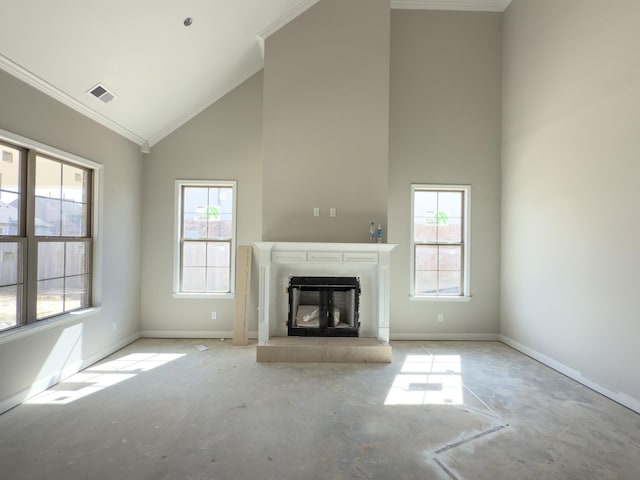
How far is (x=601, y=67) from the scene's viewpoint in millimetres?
3309

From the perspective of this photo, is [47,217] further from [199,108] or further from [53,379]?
[199,108]

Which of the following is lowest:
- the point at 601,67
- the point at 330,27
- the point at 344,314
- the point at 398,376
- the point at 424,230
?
the point at 398,376

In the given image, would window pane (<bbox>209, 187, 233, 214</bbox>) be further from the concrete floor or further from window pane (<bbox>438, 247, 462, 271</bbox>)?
window pane (<bbox>438, 247, 462, 271</bbox>)

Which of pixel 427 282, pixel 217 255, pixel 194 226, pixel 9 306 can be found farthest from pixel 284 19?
pixel 9 306

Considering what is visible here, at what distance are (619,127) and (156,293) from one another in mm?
5830

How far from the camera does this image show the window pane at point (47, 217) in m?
3.17

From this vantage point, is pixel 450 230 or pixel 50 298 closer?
pixel 50 298

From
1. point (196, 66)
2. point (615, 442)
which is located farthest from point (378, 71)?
point (615, 442)

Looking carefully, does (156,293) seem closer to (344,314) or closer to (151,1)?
(344,314)

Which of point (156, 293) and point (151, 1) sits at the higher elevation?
point (151, 1)

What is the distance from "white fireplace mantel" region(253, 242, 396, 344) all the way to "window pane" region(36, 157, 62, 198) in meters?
2.12

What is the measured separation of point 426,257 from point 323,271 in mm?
1701

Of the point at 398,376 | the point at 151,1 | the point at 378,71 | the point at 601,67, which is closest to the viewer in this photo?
the point at 151,1

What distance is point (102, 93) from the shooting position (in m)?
3.55
